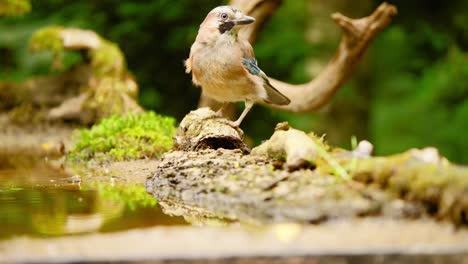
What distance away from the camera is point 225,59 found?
383cm

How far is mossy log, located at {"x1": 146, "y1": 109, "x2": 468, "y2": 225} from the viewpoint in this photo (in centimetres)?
261

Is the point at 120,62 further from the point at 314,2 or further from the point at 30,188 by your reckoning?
the point at 30,188

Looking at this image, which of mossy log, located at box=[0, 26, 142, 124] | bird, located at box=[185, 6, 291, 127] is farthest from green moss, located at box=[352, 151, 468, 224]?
mossy log, located at box=[0, 26, 142, 124]

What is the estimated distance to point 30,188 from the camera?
149 inches

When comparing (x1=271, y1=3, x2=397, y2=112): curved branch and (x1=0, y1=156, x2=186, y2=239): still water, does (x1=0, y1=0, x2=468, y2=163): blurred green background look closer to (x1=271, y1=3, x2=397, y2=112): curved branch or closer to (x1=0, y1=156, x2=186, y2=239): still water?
(x1=271, y1=3, x2=397, y2=112): curved branch

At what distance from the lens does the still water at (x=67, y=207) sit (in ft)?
8.70

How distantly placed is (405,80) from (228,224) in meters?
6.86

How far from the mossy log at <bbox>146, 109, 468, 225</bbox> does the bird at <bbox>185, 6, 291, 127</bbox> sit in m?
0.31

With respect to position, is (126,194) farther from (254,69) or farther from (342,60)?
(342,60)

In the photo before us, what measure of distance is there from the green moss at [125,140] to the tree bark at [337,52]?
87 cm

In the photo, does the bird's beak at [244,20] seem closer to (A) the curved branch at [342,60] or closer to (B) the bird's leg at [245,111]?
(B) the bird's leg at [245,111]

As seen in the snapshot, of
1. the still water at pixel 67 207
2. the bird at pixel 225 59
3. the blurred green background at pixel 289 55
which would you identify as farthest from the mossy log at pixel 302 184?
the blurred green background at pixel 289 55

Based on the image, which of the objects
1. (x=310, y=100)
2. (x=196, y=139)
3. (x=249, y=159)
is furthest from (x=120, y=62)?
(x=249, y=159)

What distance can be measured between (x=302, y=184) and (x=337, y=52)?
3.16 meters
